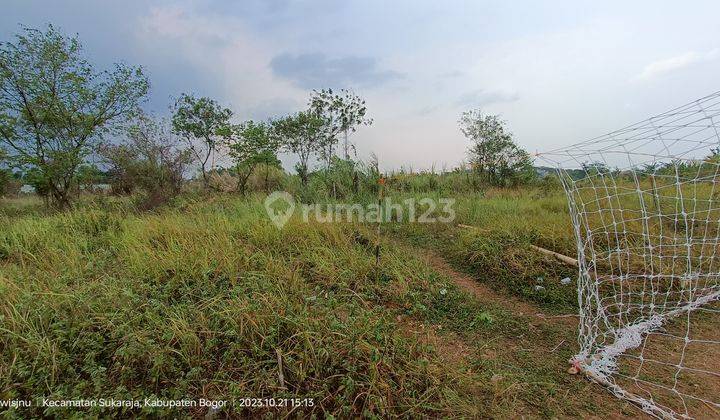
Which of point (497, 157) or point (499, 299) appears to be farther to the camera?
point (497, 157)

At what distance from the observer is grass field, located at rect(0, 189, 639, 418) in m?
1.54

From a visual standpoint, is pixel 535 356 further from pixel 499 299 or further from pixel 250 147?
pixel 250 147

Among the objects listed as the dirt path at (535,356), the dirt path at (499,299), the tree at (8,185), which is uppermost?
the tree at (8,185)

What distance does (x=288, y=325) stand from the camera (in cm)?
189

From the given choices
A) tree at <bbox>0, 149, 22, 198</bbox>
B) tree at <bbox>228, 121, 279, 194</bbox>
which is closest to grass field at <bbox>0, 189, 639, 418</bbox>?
tree at <bbox>228, 121, 279, 194</bbox>

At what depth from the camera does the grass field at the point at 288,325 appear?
5.07 ft

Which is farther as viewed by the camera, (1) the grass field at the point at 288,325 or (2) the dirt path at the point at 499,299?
(2) the dirt path at the point at 499,299

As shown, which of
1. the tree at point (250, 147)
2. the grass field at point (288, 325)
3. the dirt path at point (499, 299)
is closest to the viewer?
the grass field at point (288, 325)

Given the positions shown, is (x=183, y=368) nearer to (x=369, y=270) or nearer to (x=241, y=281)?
(x=241, y=281)

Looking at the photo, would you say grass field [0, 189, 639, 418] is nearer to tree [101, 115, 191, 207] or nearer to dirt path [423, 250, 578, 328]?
dirt path [423, 250, 578, 328]

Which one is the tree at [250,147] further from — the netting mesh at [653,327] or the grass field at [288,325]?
the netting mesh at [653,327]

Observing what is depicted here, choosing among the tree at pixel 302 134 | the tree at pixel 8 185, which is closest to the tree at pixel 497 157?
the tree at pixel 302 134

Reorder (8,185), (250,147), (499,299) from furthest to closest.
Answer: (8,185) < (250,147) < (499,299)

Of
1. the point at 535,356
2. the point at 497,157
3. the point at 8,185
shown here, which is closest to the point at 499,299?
the point at 535,356
